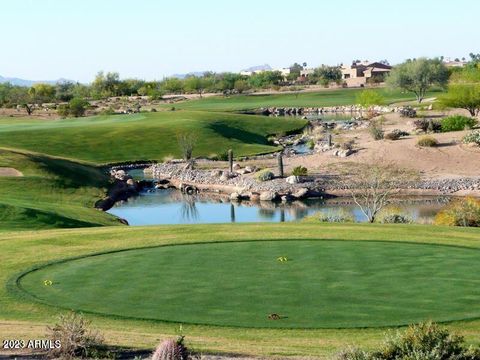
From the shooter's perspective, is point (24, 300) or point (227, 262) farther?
point (227, 262)

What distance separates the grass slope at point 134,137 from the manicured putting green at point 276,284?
59944mm

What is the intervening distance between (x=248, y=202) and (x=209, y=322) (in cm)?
4454

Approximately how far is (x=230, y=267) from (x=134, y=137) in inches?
2832

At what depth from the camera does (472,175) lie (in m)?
64.8

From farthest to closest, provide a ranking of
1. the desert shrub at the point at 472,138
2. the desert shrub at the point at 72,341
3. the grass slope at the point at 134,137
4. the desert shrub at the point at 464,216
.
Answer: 1. the grass slope at the point at 134,137
2. the desert shrub at the point at 472,138
3. the desert shrub at the point at 464,216
4. the desert shrub at the point at 72,341

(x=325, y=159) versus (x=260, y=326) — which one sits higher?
(x=260, y=326)

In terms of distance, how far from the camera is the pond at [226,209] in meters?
52.2

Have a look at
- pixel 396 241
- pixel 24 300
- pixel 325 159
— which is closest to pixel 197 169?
pixel 325 159

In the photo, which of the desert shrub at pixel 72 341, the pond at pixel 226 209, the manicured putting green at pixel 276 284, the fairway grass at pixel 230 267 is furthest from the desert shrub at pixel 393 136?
the desert shrub at pixel 72 341

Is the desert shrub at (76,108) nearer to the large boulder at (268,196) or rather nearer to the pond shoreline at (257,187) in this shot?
the pond shoreline at (257,187)

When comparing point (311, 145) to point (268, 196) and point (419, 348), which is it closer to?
point (268, 196)

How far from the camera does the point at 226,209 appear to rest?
57.7m

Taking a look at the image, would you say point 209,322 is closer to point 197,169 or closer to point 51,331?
point 51,331

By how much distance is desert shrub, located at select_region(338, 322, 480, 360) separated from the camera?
1230 cm
